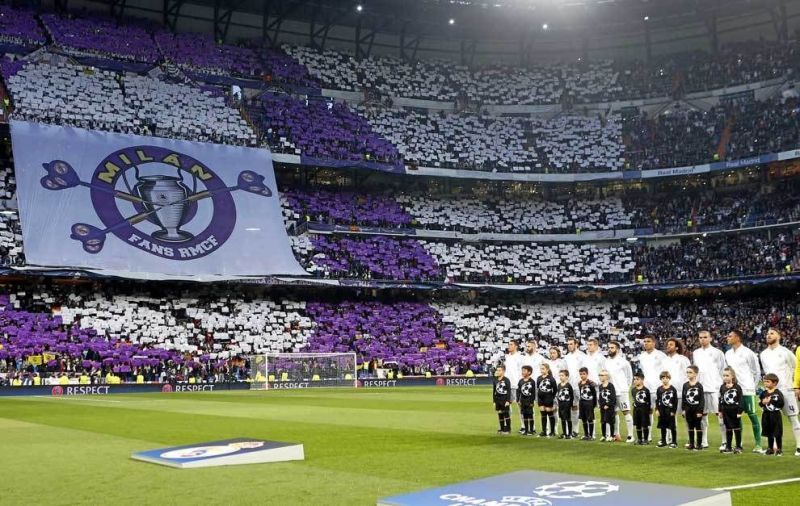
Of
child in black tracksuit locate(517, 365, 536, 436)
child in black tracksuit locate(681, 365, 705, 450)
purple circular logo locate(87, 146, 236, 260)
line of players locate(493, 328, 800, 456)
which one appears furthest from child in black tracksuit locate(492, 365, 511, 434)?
purple circular logo locate(87, 146, 236, 260)

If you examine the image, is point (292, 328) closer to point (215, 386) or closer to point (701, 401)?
point (215, 386)

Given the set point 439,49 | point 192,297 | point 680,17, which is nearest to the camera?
point 192,297

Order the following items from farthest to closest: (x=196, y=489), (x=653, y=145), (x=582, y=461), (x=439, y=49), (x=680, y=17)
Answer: (x=439, y=49)
(x=680, y=17)
(x=653, y=145)
(x=582, y=461)
(x=196, y=489)

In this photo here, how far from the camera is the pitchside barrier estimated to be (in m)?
43.8

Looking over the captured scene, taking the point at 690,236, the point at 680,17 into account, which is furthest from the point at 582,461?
the point at 680,17

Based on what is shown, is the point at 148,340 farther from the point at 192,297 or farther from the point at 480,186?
the point at 480,186

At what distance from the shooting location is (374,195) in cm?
6962

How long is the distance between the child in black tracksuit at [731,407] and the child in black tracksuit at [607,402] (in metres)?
2.60

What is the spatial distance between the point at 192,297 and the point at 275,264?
18.5 feet

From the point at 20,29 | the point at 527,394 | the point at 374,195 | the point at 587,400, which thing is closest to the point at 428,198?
the point at 374,195

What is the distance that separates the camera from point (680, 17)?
73812 mm

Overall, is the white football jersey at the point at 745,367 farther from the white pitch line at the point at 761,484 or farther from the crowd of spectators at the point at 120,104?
the crowd of spectators at the point at 120,104

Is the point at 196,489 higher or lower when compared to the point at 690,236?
lower

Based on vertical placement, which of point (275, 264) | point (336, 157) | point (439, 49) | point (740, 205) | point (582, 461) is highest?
point (439, 49)
